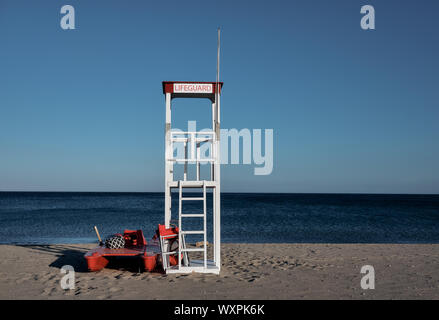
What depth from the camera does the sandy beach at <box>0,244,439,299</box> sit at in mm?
7504

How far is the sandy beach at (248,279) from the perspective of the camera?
750 centimetres

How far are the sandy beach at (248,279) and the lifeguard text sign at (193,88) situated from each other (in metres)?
4.92

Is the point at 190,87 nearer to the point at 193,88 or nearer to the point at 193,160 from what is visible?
the point at 193,88

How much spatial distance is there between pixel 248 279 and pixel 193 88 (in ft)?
17.3

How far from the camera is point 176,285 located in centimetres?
808

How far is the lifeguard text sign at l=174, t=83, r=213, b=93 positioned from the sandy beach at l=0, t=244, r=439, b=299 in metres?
4.92

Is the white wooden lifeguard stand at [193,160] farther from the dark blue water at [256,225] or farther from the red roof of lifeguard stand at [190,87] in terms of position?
the dark blue water at [256,225]

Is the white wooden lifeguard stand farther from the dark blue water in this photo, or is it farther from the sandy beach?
the dark blue water

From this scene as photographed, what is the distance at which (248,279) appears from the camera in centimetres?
884

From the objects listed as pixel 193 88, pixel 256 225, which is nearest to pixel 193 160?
pixel 193 88

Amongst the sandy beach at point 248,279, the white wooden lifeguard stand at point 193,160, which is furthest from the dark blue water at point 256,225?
the white wooden lifeguard stand at point 193,160

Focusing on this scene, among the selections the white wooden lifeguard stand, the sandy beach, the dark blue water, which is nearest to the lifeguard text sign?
the white wooden lifeguard stand
